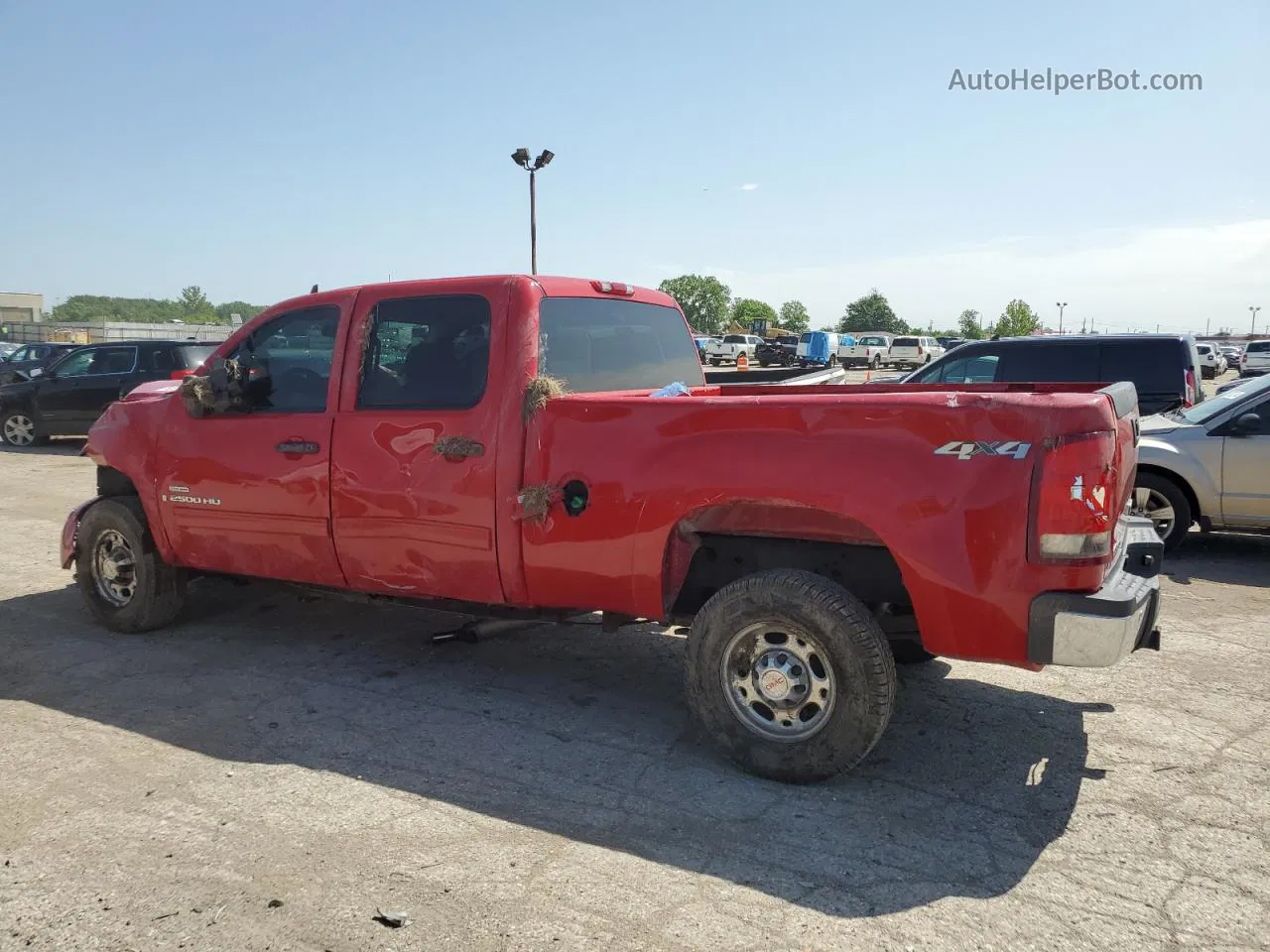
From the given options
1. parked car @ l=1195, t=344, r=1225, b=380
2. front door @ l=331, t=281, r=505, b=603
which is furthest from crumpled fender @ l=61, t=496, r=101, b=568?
parked car @ l=1195, t=344, r=1225, b=380

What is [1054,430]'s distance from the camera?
3.19 metres

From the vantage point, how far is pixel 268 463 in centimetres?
498

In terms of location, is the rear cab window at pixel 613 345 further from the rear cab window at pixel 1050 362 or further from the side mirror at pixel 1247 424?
the rear cab window at pixel 1050 362

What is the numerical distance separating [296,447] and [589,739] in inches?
82.3

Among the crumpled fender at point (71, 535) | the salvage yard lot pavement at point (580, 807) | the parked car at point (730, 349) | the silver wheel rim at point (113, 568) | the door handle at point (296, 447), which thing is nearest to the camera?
the salvage yard lot pavement at point (580, 807)

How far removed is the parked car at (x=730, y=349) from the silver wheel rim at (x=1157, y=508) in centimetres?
4493

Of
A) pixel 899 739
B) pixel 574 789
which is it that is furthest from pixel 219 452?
pixel 899 739

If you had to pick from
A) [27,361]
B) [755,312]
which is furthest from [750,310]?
[27,361]

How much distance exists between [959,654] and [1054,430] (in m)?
0.86

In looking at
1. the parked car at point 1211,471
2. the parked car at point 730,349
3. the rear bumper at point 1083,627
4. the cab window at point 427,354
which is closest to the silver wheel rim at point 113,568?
the cab window at point 427,354

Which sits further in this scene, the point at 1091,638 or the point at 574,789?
the point at 574,789

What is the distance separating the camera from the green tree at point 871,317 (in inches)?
6186

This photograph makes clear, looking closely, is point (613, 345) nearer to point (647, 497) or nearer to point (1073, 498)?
point (647, 497)

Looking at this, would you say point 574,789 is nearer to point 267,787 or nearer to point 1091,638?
point 267,787
